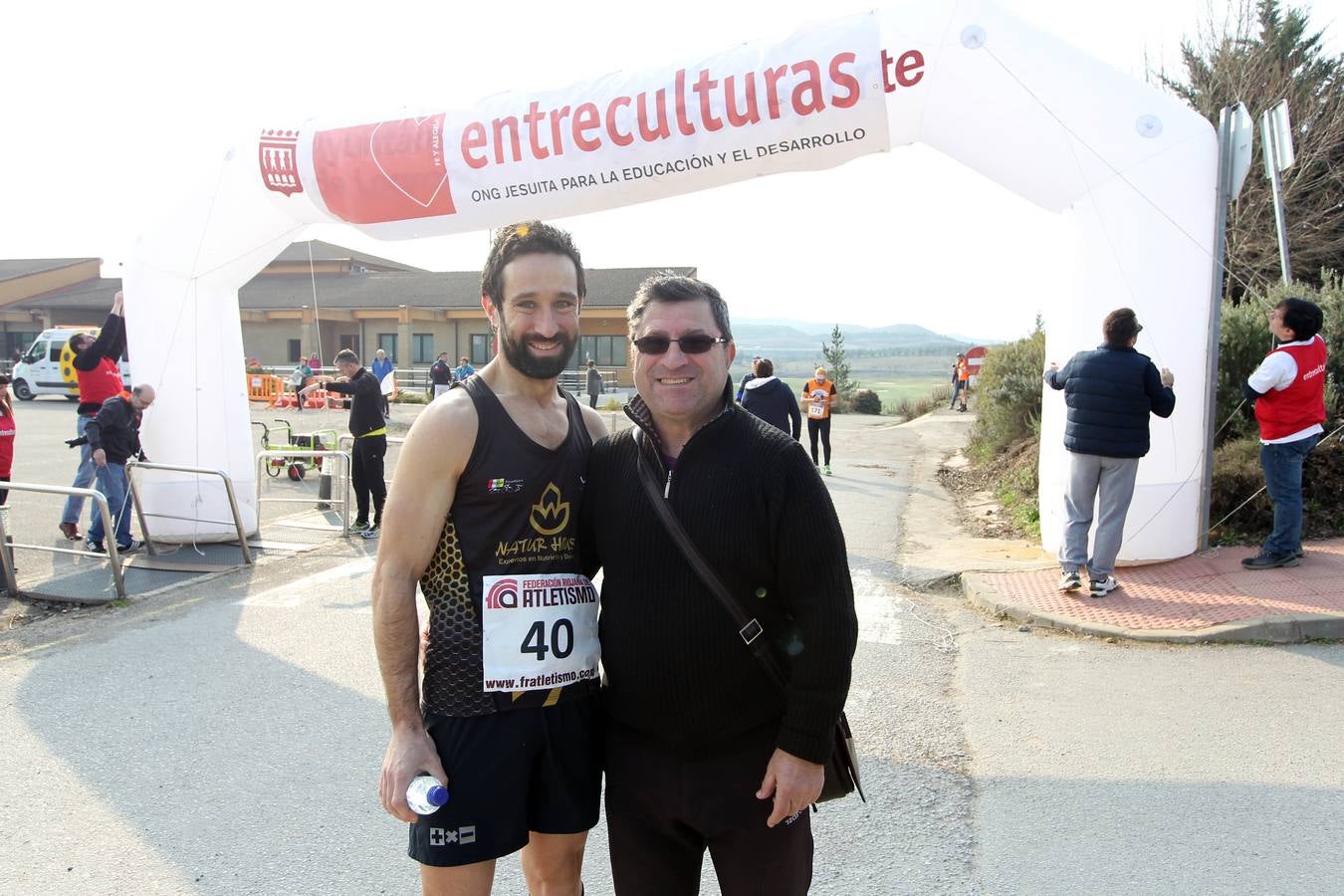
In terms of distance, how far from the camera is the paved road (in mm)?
3221

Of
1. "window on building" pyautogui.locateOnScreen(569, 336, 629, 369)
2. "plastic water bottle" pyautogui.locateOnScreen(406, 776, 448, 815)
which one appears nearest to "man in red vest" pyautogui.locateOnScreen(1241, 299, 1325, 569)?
"plastic water bottle" pyautogui.locateOnScreen(406, 776, 448, 815)

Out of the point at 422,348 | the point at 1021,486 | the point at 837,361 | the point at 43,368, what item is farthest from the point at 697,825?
the point at 422,348

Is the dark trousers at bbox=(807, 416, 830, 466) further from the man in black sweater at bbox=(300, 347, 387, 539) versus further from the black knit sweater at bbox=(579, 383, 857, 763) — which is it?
the black knit sweater at bbox=(579, 383, 857, 763)

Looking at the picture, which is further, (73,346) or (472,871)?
(73,346)

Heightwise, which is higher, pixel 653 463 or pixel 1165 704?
pixel 653 463

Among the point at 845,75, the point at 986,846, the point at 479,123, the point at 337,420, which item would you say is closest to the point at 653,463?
the point at 986,846

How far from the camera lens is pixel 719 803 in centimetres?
215

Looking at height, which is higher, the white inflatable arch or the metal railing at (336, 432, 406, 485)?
the white inflatable arch

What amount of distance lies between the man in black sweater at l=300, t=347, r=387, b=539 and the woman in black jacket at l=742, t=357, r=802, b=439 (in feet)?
13.8

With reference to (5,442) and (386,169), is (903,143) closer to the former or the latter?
(386,169)

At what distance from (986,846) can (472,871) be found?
1993 mm

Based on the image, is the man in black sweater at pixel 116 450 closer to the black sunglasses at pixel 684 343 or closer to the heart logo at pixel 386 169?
the heart logo at pixel 386 169

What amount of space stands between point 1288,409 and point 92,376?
10.5 meters

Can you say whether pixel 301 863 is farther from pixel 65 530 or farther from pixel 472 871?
pixel 65 530
